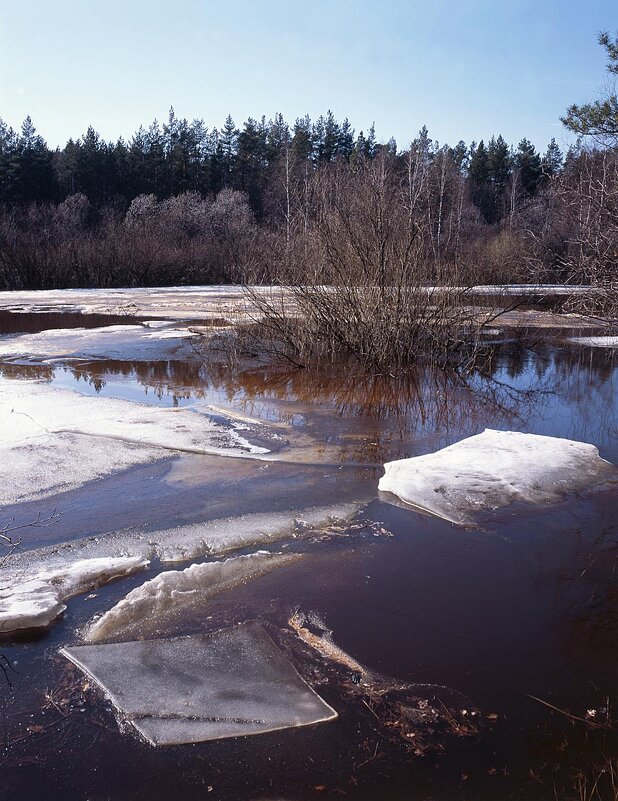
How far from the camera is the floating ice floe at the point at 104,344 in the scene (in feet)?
46.4

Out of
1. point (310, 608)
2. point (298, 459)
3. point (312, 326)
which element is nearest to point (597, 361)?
point (312, 326)

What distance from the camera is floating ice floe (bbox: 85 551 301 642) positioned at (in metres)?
4.22

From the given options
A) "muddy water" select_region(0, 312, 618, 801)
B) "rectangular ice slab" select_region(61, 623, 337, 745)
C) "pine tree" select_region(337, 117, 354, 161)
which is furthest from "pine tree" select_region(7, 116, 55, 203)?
"rectangular ice slab" select_region(61, 623, 337, 745)

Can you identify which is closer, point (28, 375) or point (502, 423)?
point (502, 423)

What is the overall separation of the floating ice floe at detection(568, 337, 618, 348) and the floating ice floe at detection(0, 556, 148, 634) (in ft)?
46.9

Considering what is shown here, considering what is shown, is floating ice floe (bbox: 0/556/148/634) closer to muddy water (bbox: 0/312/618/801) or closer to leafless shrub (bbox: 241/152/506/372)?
muddy water (bbox: 0/312/618/801)

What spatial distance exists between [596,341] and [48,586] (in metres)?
15.5

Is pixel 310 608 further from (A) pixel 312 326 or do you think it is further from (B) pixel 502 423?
(A) pixel 312 326

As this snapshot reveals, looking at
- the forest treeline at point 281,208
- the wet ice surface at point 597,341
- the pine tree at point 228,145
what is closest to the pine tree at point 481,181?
the forest treeline at point 281,208

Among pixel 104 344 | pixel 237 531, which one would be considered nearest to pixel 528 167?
pixel 104 344

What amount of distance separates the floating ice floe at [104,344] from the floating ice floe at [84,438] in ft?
→ 13.9

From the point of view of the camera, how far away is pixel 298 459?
7.47 meters

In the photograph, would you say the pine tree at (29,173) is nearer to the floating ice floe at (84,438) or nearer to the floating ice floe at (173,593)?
the floating ice floe at (84,438)

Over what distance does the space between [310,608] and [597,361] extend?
480 inches
